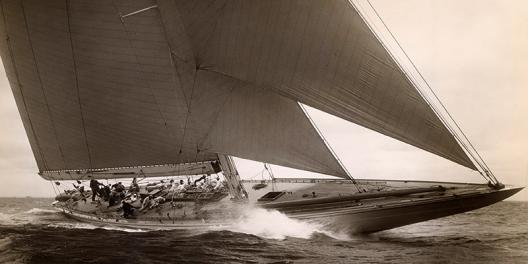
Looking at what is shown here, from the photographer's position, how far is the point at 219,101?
1384 centimetres

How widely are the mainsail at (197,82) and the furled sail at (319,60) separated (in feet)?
0.09

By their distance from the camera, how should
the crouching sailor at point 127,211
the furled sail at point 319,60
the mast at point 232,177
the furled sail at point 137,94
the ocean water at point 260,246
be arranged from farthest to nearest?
the crouching sailor at point 127,211, the mast at point 232,177, the furled sail at point 137,94, the furled sail at point 319,60, the ocean water at point 260,246

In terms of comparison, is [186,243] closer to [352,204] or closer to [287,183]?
[352,204]

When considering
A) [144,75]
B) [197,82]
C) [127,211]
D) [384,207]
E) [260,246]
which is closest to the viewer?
[260,246]

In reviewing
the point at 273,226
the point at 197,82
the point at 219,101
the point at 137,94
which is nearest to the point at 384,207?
the point at 273,226

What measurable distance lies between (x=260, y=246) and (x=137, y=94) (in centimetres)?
769

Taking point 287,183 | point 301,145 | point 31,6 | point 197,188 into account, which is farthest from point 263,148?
point 31,6

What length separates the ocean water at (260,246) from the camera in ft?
32.7

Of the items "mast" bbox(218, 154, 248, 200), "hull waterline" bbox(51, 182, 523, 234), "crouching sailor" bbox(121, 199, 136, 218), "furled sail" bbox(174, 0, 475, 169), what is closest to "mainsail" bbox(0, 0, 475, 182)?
"furled sail" bbox(174, 0, 475, 169)

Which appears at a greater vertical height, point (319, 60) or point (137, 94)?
point (137, 94)

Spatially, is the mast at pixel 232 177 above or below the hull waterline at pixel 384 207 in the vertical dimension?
above

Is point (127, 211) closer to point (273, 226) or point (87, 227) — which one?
point (87, 227)

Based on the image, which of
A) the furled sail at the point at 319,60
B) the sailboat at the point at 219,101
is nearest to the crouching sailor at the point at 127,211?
the sailboat at the point at 219,101

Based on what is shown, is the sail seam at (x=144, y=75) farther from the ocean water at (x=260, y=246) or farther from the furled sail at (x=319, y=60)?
the ocean water at (x=260, y=246)
